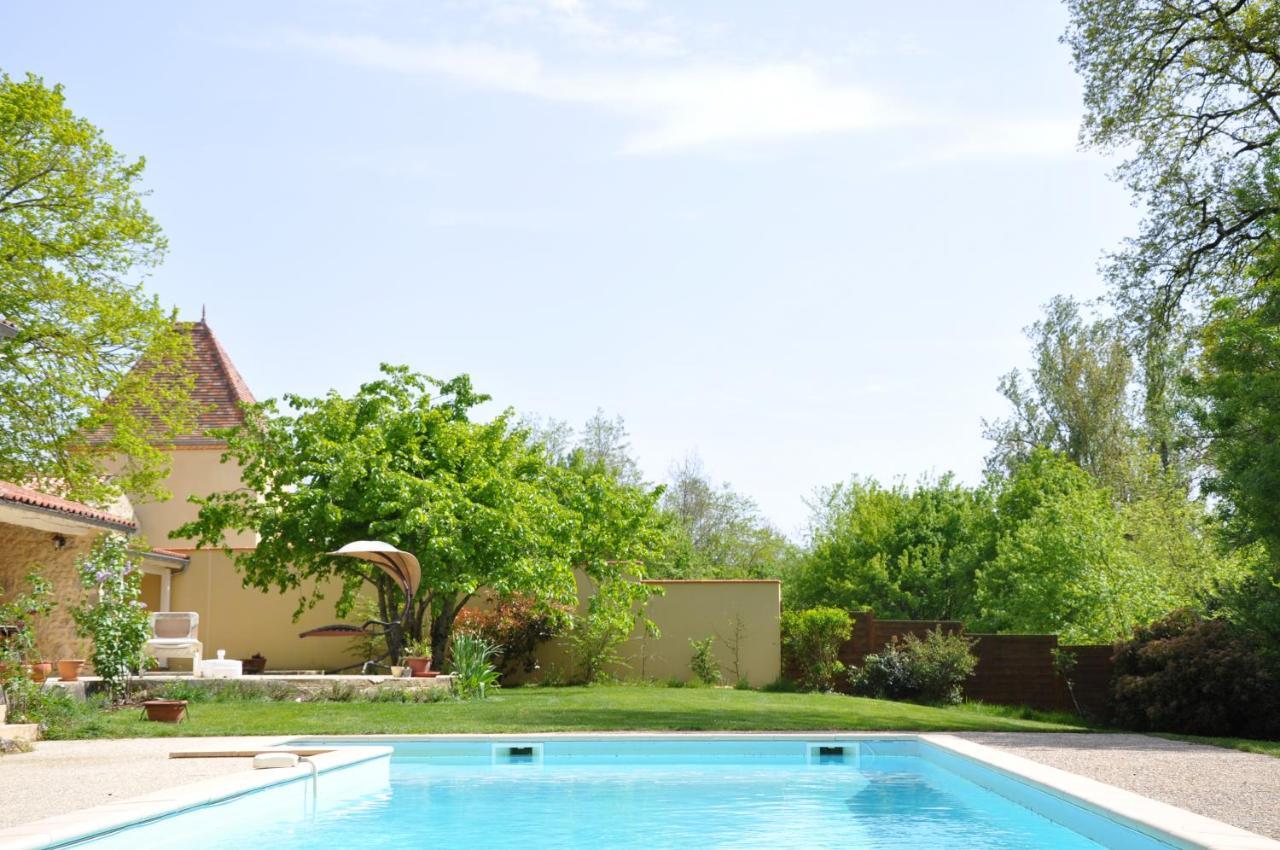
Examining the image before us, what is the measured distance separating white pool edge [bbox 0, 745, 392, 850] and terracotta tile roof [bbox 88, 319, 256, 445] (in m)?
21.1

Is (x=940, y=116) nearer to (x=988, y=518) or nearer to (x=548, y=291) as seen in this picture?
(x=548, y=291)

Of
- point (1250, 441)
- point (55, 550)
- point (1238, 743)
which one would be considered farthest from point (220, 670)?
point (1250, 441)

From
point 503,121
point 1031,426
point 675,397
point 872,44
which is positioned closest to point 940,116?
point 872,44

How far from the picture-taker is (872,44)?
1702cm

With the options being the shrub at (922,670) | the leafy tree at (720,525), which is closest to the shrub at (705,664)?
the shrub at (922,670)

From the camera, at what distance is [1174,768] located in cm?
1064

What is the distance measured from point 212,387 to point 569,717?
64.9 ft

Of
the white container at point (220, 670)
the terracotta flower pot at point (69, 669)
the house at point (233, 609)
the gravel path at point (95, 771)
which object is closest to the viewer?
the gravel path at point (95, 771)

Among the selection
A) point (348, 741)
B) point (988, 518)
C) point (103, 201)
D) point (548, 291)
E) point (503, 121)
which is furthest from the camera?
point (988, 518)

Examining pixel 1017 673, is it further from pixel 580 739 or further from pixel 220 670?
pixel 220 670

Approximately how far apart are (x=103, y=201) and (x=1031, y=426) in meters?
29.4

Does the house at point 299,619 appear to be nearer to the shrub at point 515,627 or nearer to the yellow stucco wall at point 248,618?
the yellow stucco wall at point 248,618

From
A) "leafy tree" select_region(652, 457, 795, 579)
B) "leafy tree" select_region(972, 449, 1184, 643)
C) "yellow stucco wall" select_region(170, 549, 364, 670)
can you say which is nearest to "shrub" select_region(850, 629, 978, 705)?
"leafy tree" select_region(972, 449, 1184, 643)

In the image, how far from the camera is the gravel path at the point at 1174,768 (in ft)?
26.6
